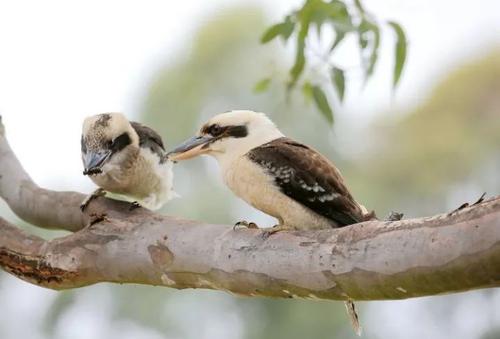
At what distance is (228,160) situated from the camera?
2.54 meters

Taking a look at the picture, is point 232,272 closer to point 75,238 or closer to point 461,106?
point 75,238

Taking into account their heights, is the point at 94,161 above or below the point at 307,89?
below

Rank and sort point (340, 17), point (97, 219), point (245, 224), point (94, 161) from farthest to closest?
point (94, 161) → point (340, 17) → point (97, 219) → point (245, 224)

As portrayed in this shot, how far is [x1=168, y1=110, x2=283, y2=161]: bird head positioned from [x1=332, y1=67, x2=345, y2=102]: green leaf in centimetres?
22

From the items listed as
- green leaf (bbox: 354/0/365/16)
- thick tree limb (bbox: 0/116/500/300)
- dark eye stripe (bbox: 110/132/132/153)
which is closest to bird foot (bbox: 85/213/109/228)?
thick tree limb (bbox: 0/116/500/300)

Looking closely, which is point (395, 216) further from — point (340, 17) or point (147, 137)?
point (147, 137)

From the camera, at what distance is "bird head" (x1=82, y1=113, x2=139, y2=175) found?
285cm

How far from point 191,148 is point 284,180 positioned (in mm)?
253

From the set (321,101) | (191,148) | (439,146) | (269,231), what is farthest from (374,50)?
(439,146)

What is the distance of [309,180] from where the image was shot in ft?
8.07

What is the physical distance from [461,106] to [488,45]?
3.02ft

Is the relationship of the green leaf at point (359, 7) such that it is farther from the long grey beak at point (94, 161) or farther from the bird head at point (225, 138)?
the long grey beak at point (94, 161)

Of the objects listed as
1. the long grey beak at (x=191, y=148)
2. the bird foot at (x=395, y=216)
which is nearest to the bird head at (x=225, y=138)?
the long grey beak at (x=191, y=148)

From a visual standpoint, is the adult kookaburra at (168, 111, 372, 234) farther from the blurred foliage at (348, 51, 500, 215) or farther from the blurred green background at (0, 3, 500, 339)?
the blurred foliage at (348, 51, 500, 215)
